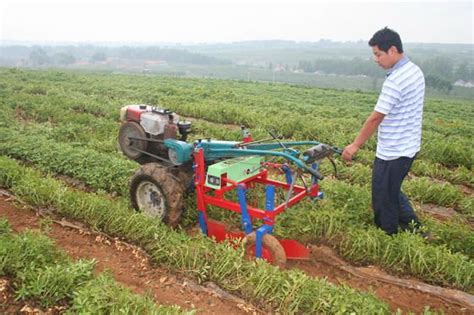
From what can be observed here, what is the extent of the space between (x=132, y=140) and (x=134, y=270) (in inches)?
72.0

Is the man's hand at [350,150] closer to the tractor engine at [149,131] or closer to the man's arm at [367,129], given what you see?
the man's arm at [367,129]

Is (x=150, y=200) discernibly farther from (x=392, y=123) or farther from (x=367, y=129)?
(x=392, y=123)

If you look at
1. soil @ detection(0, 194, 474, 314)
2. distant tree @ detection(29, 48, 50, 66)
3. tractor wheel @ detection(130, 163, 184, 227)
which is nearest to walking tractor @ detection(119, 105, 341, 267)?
tractor wheel @ detection(130, 163, 184, 227)

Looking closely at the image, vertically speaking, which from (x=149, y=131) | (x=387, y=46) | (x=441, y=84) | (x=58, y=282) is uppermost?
(x=387, y=46)

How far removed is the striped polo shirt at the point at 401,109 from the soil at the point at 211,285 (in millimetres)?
1278

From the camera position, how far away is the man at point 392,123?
4.11m

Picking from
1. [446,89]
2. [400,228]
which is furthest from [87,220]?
[446,89]

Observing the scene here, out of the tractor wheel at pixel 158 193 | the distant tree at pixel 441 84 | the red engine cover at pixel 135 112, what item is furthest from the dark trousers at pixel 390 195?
the distant tree at pixel 441 84

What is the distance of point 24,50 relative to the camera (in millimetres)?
132625

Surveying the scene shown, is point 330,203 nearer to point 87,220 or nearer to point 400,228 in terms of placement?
point 400,228

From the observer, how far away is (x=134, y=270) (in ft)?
13.7

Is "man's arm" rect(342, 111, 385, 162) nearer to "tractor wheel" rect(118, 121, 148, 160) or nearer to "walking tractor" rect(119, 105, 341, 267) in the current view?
"walking tractor" rect(119, 105, 341, 267)

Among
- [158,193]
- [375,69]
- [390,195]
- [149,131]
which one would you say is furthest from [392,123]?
[375,69]

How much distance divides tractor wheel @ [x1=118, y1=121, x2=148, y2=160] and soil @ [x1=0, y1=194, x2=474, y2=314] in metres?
1.14
